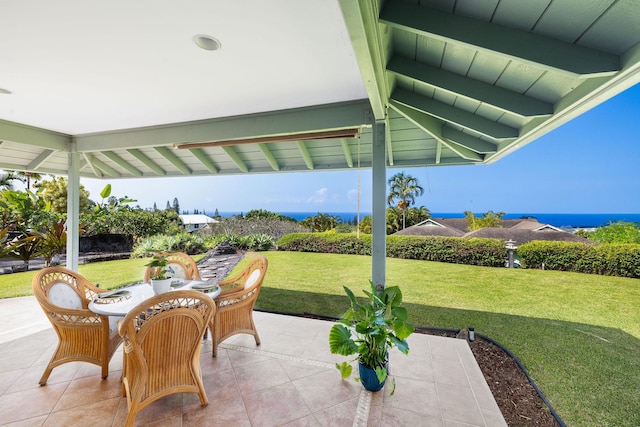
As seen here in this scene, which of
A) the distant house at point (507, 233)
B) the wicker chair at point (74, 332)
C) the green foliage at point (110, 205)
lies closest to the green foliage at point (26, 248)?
the green foliage at point (110, 205)

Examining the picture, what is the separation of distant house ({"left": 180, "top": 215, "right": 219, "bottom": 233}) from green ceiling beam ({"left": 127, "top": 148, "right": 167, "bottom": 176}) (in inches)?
91.4

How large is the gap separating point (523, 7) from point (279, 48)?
1.44 meters

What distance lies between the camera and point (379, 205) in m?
2.95

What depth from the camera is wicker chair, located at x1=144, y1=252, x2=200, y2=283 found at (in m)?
3.23

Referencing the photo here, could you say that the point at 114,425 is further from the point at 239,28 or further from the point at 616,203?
the point at 616,203

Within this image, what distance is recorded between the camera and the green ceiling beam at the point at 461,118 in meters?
2.47

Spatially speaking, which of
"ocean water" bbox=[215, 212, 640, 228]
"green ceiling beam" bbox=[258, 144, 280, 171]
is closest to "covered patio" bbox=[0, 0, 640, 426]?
"green ceiling beam" bbox=[258, 144, 280, 171]

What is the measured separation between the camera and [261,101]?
292 centimetres

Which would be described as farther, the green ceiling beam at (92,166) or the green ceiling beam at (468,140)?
the green ceiling beam at (92,166)

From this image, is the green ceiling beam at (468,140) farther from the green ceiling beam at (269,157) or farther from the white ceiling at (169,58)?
the green ceiling beam at (269,157)

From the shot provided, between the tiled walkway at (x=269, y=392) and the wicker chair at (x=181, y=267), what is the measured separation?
0.89 m

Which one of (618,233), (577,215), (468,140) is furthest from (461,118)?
(577,215)

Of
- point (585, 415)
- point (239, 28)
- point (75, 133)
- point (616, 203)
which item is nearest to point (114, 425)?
point (239, 28)

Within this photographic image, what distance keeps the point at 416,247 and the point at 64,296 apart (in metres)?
6.84
